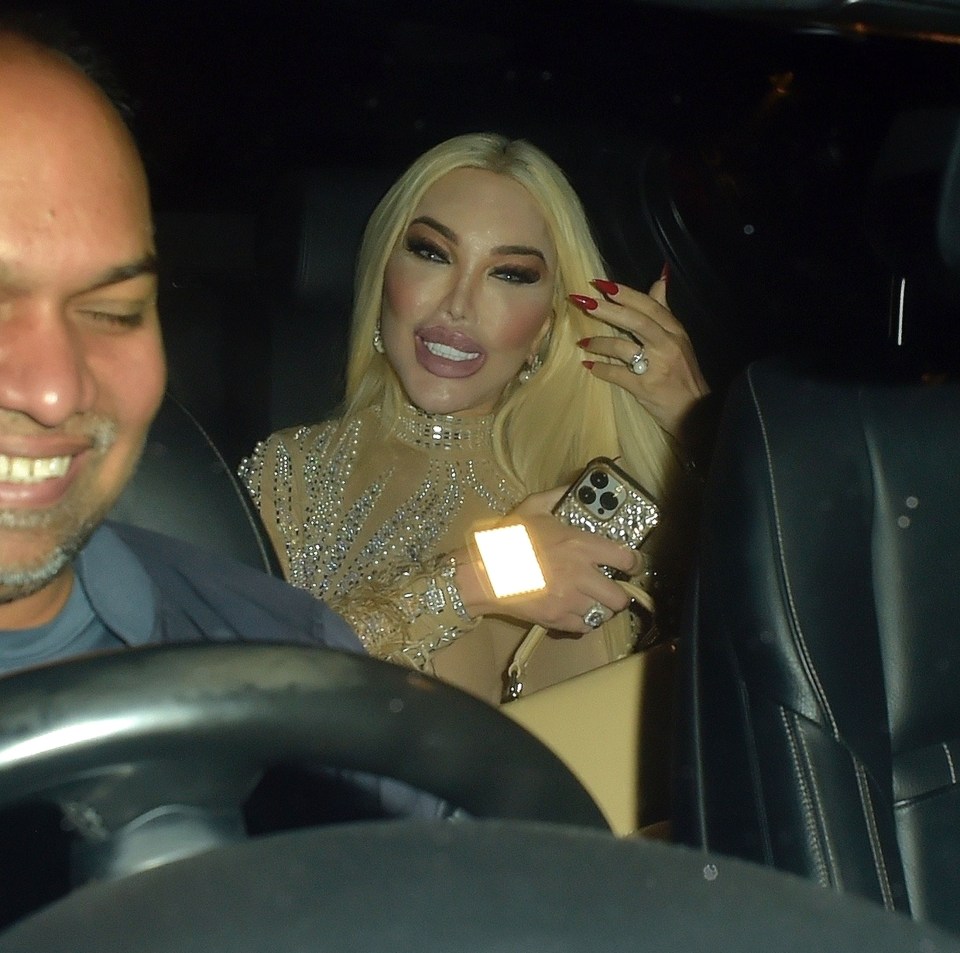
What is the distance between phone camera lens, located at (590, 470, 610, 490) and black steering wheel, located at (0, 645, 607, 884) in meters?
1.67

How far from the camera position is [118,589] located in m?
1.31

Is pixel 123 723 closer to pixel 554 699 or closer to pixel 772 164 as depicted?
pixel 554 699

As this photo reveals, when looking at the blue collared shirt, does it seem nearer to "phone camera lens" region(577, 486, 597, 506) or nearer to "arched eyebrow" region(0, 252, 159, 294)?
"arched eyebrow" region(0, 252, 159, 294)

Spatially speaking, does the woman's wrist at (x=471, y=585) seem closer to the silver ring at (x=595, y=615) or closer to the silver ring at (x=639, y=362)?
the silver ring at (x=595, y=615)

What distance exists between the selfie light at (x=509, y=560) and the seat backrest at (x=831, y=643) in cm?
78

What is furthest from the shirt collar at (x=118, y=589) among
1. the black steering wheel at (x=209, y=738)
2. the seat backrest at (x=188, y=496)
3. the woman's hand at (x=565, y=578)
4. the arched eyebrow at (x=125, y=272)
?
the woman's hand at (x=565, y=578)

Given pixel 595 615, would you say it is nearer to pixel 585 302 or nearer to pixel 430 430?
pixel 430 430

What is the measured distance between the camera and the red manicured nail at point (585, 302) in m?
2.40

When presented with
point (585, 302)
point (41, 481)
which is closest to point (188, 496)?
point (41, 481)

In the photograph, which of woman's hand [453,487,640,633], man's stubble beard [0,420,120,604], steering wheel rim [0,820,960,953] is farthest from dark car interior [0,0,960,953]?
woman's hand [453,487,640,633]

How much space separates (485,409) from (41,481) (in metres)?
1.32

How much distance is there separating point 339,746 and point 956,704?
1095mm

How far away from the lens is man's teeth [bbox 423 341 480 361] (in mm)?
2350

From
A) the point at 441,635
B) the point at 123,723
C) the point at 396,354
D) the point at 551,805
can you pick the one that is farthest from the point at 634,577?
the point at 123,723
